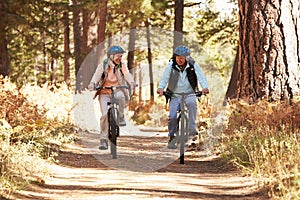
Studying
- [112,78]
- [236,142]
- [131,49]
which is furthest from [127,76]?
[131,49]

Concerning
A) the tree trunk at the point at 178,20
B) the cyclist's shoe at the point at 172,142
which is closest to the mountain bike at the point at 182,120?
the cyclist's shoe at the point at 172,142

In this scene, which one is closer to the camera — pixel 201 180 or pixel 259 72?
pixel 201 180

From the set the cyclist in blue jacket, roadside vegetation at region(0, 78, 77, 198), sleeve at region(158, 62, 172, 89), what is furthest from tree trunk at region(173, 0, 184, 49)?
sleeve at region(158, 62, 172, 89)

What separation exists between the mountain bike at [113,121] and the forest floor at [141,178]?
0.26 m

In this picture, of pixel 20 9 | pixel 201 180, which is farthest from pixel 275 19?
pixel 20 9

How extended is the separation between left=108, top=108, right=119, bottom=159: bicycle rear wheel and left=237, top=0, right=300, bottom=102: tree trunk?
300 cm

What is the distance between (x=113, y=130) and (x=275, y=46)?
3.53 m

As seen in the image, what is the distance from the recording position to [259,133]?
11.6 metres

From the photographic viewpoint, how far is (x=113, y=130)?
13.0 meters

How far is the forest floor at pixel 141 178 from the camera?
8.98m

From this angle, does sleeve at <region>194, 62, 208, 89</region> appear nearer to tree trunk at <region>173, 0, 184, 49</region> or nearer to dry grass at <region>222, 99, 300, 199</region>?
dry grass at <region>222, 99, 300, 199</region>

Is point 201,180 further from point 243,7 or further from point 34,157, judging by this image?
point 243,7

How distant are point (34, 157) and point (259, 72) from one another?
5262mm

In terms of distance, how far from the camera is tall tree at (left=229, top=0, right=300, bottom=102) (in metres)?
13.6
